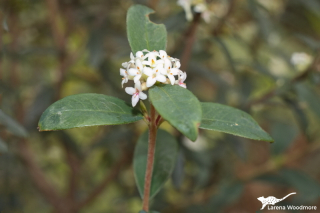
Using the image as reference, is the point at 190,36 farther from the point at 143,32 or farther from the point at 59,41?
the point at 59,41

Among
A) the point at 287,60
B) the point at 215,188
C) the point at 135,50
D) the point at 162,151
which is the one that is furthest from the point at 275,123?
the point at 135,50

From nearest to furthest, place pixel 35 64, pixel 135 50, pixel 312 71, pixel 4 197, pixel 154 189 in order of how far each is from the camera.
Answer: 1. pixel 135 50
2. pixel 154 189
3. pixel 312 71
4. pixel 4 197
5. pixel 35 64

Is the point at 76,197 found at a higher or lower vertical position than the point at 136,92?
lower

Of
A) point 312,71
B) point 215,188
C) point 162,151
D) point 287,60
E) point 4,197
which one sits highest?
point 287,60

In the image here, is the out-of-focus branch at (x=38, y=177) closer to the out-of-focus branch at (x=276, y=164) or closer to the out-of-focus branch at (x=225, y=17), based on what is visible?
the out-of-focus branch at (x=276, y=164)

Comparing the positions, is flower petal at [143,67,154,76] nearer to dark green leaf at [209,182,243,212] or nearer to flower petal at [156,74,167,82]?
flower petal at [156,74,167,82]

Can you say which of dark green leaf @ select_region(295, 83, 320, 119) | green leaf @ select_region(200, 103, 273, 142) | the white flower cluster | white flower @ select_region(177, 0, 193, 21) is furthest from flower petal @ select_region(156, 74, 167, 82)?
dark green leaf @ select_region(295, 83, 320, 119)

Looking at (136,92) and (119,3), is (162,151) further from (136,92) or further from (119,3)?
(119,3)
